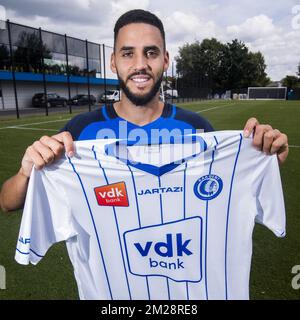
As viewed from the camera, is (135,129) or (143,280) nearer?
(143,280)

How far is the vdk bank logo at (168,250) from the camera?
1787 mm

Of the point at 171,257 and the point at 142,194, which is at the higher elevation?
the point at 142,194

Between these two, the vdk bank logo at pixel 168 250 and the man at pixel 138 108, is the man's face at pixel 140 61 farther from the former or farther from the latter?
the vdk bank logo at pixel 168 250

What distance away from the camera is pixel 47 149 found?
1.60m

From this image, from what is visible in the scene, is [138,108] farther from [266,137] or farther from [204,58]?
[204,58]

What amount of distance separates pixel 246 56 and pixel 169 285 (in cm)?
7673

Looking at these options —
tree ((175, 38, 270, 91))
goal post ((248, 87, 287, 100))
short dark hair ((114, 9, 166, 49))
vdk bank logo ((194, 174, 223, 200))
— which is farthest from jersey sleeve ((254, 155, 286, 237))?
goal post ((248, 87, 287, 100))

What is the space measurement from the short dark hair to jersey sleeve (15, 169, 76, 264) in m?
1.04

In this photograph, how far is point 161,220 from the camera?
178cm

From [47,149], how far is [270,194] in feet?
4.10

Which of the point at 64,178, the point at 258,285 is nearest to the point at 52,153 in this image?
the point at 64,178

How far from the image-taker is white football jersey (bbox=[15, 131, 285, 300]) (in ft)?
5.68

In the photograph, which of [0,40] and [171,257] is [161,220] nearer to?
[171,257]

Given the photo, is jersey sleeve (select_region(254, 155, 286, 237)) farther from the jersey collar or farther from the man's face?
the man's face
